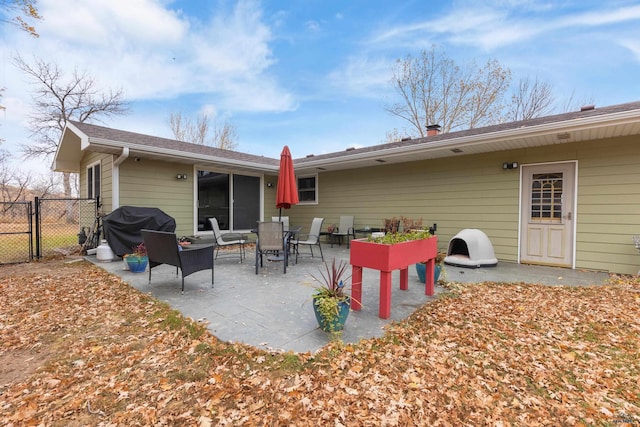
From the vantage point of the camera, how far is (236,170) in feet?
26.8

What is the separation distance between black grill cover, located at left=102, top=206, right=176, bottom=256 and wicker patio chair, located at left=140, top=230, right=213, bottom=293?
203cm

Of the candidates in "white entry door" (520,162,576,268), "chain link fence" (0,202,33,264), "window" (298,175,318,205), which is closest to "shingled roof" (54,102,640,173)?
"white entry door" (520,162,576,268)

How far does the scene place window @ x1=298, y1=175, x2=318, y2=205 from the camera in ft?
30.5

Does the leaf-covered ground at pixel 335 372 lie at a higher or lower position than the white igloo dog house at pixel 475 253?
lower

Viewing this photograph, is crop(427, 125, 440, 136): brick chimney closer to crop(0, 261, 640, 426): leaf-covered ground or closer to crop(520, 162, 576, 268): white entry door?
crop(520, 162, 576, 268): white entry door

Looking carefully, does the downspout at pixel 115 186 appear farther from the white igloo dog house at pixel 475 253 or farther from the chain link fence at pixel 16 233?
the white igloo dog house at pixel 475 253

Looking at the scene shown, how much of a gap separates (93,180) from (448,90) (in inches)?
569

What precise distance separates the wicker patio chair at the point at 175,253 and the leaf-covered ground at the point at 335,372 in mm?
573

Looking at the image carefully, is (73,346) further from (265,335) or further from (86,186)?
(86,186)

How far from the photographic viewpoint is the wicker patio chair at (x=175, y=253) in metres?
3.57

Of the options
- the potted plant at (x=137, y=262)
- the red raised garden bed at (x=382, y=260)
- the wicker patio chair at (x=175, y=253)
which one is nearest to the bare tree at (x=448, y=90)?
the red raised garden bed at (x=382, y=260)

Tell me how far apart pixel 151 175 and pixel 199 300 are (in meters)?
4.53

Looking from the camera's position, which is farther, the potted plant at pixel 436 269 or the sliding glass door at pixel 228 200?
the sliding glass door at pixel 228 200

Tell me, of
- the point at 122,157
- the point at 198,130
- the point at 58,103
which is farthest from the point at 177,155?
the point at 58,103
